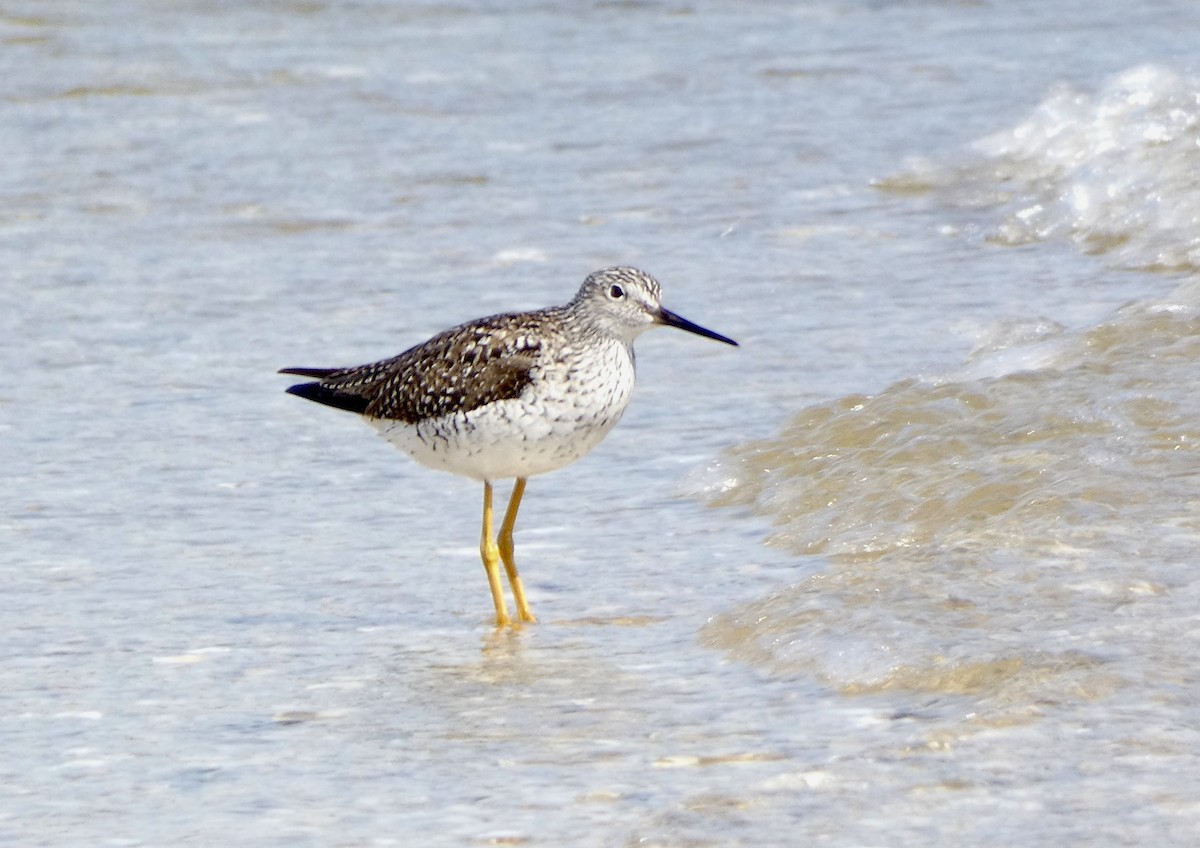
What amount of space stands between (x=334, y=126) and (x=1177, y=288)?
5.96 m

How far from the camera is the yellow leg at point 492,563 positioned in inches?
234

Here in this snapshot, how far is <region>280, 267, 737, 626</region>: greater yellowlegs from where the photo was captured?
6.00m

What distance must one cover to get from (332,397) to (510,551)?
2.75 feet

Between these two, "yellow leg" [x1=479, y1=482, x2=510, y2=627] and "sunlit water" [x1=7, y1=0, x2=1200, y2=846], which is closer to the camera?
"sunlit water" [x1=7, y1=0, x2=1200, y2=846]

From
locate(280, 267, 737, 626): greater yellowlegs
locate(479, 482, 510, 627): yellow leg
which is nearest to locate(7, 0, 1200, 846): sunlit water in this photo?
locate(479, 482, 510, 627): yellow leg

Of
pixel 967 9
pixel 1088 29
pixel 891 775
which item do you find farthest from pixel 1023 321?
pixel 967 9

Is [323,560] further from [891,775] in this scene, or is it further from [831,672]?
[891,775]

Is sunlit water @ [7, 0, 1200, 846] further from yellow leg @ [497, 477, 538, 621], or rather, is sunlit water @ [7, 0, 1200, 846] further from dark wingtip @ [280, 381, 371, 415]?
dark wingtip @ [280, 381, 371, 415]

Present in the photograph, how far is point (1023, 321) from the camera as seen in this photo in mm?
8062

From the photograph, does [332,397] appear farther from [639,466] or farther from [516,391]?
[639,466]

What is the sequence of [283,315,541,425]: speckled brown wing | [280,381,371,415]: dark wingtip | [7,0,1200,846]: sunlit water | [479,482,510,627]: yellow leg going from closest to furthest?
[7,0,1200,846]: sunlit water → [479,482,510,627]: yellow leg → [283,315,541,425]: speckled brown wing → [280,381,371,415]: dark wingtip

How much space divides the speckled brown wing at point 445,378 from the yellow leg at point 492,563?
1.18ft

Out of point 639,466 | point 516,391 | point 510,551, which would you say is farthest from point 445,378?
point 639,466

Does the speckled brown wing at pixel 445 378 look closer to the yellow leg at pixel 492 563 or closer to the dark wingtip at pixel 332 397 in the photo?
the dark wingtip at pixel 332 397
